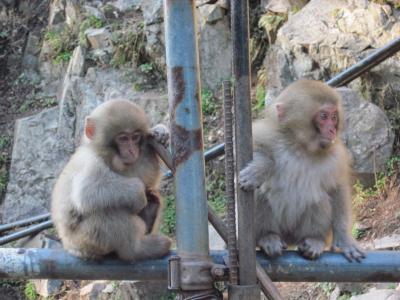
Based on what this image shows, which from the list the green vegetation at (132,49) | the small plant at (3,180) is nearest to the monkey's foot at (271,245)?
the green vegetation at (132,49)

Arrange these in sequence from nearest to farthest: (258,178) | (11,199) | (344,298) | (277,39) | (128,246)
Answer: (258,178)
(128,246)
(344,298)
(277,39)
(11,199)

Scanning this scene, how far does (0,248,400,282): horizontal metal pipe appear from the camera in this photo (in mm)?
2555

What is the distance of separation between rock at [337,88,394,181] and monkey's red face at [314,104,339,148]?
5.02 m

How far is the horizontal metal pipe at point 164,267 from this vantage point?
8.38 feet

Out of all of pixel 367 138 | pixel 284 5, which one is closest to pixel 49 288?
pixel 367 138

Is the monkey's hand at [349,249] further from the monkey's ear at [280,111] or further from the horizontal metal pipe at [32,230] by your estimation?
the horizontal metal pipe at [32,230]

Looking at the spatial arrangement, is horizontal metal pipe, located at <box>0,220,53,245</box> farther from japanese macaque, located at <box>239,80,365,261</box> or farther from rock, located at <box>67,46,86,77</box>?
rock, located at <box>67,46,86,77</box>

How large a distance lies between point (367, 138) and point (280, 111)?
16.7 feet

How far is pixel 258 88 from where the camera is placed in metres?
10.4

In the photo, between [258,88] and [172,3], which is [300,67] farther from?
[172,3]

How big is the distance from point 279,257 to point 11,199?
9.78 m

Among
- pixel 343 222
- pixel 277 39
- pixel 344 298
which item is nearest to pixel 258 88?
pixel 277 39

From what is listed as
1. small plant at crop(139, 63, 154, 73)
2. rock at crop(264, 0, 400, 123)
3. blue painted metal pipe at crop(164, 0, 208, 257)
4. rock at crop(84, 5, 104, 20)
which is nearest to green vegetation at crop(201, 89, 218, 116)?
rock at crop(264, 0, 400, 123)

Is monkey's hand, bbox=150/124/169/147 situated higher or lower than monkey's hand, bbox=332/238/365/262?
higher
